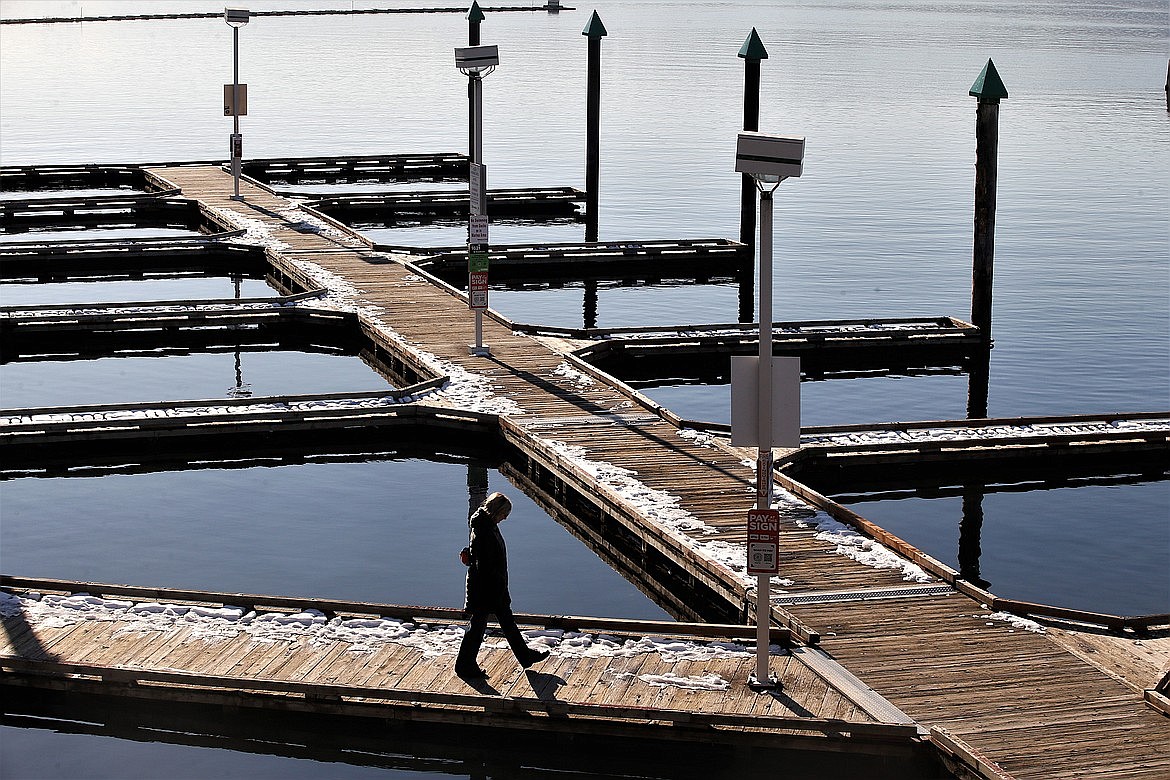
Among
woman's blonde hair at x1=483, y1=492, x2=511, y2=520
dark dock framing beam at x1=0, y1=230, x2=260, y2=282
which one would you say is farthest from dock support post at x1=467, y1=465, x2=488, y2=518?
dark dock framing beam at x1=0, y1=230, x2=260, y2=282

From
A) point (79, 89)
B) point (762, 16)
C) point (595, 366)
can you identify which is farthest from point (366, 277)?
point (762, 16)

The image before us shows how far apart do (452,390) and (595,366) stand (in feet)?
14.3

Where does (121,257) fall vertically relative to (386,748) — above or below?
above

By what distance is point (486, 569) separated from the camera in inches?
567

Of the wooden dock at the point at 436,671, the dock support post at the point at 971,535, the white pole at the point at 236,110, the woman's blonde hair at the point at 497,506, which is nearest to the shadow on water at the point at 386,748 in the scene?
the wooden dock at the point at 436,671

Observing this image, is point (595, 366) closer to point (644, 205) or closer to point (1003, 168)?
point (644, 205)

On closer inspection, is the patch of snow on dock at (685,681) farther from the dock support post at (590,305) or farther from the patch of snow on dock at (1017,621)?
the dock support post at (590,305)

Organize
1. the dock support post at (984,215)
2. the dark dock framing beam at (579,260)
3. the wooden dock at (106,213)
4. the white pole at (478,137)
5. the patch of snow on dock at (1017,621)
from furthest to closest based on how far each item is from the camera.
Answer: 1. the wooden dock at (106,213)
2. the dark dock framing beam at (579,260)
3. the dock support post at (984,215)
4. the white pole at (478,137)
5. the patch of snow on dock at (1017,621)

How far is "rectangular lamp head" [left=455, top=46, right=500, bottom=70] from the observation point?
2530cm

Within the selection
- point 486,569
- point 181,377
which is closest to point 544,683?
point 486,569

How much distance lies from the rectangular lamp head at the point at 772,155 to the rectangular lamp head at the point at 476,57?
479 inches

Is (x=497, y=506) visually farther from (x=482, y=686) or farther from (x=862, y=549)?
(x=862, y=549)

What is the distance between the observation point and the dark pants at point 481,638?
14.5m

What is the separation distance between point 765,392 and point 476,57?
518 inches
